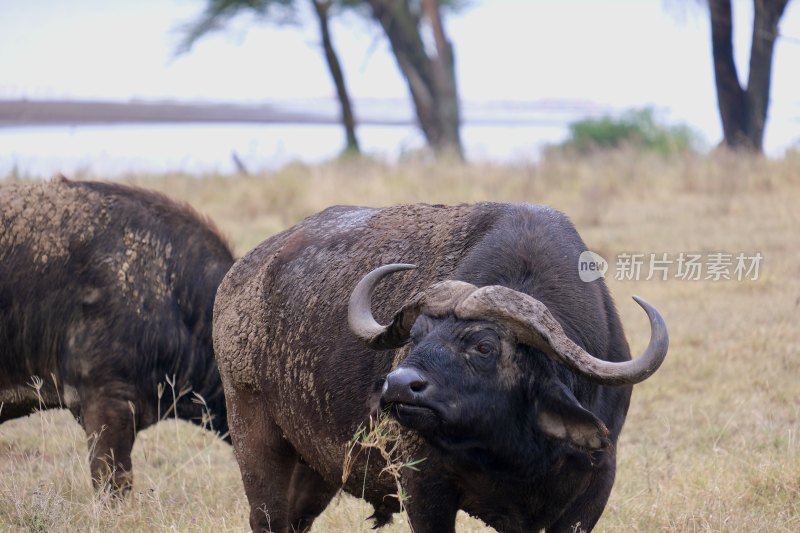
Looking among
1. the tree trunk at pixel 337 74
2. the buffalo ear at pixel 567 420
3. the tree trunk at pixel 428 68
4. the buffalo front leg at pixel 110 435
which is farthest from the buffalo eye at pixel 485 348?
the tree trunk at pixel 337 74

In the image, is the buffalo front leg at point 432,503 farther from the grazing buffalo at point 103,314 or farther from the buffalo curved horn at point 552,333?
the grazing buffalo at point 103,314

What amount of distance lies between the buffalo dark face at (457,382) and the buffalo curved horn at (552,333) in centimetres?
6

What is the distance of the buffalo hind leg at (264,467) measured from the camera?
17.6ft

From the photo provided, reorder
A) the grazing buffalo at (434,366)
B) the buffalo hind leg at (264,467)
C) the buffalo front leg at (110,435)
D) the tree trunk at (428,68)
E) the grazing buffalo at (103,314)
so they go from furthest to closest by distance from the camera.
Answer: the tree trunk at (428,68), the grazing buffalo at (103,314), the buffalo front leg at (110,435), the buffalo hind leg at (264,467), the grazing buffalo at (434,366)

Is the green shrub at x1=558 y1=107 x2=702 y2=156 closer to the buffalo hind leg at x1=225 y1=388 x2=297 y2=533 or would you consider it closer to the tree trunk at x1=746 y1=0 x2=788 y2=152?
the tree trunk at x1=746 y1=0 x2=788 y2=152

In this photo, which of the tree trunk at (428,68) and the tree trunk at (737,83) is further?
the tree trunk at (428,68)

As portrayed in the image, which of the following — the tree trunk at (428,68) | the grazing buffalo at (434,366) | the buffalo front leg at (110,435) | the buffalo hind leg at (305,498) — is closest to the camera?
the grazing buffalo at (434,366)

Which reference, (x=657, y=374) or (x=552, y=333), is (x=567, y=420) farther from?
(x=657, y=374)

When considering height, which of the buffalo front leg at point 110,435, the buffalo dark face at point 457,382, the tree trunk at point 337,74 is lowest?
the tree trunk at point 337,74

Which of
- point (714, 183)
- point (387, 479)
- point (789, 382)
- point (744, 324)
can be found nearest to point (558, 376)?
point (387, 479)

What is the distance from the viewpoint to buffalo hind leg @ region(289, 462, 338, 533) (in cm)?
562

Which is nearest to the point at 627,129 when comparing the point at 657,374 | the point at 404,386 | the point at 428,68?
the point at 428,68

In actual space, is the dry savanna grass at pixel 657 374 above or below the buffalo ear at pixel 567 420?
below

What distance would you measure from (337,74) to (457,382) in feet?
71.1
